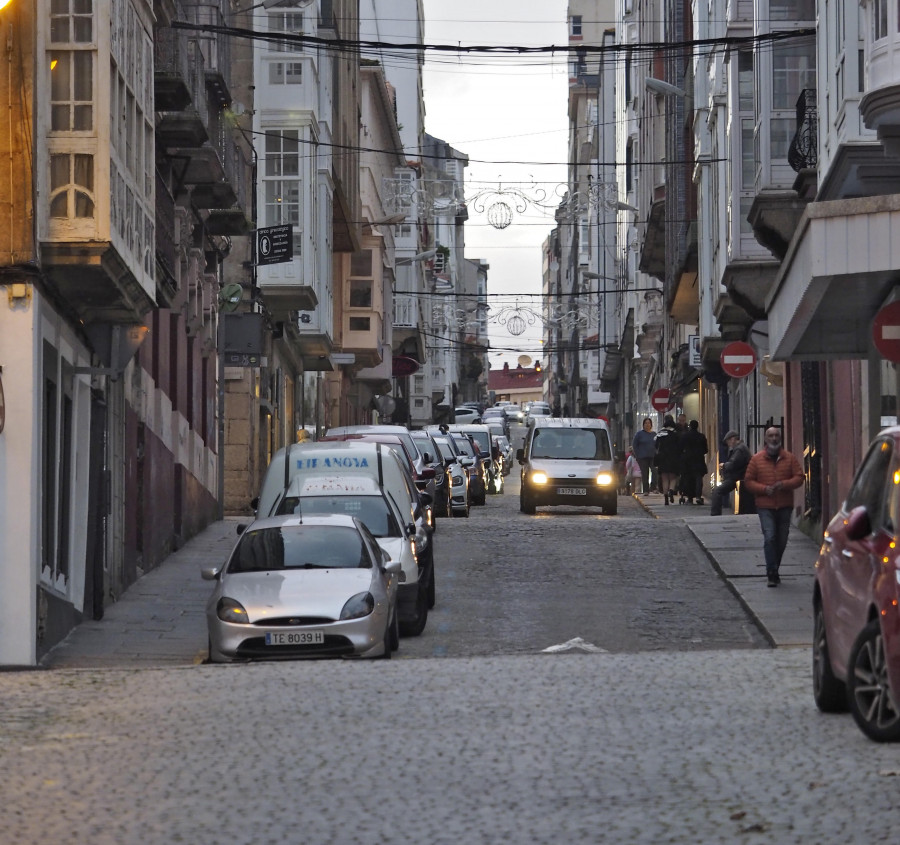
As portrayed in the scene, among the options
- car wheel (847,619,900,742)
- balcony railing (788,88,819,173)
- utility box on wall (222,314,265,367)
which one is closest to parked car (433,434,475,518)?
utility box on wall (222,314,265,367)

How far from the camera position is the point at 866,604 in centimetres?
972

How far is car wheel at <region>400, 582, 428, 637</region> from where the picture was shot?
18366mm

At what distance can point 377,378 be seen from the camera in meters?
69.2

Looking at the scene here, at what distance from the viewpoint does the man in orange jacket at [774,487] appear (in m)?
20.8

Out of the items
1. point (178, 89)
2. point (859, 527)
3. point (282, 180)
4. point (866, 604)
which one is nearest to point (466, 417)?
point (282, 180)

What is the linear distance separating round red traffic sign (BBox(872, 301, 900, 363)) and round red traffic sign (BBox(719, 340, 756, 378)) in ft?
53.6

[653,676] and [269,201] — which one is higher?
[269,201]

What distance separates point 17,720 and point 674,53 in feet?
142

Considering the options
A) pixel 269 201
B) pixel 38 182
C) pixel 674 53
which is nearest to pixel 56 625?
pixel 38 182

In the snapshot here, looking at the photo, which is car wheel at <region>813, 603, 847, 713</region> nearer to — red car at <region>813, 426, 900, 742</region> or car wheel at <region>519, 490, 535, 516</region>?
red car at <region>813, 426, 900, 742</region>

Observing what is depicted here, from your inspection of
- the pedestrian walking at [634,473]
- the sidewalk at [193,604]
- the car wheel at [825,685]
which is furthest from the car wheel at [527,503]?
the car wheel at [825,685]

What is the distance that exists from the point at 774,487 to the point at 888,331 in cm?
653

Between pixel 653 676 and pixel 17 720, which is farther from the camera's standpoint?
pixel 653 676

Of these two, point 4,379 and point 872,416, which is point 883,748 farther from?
point 872,416
